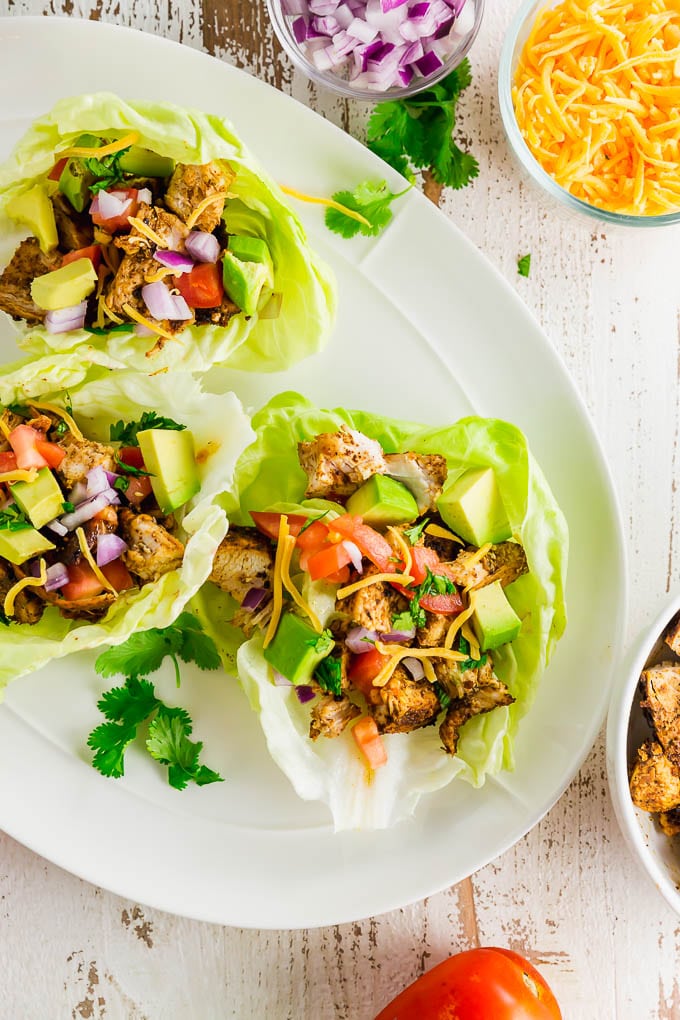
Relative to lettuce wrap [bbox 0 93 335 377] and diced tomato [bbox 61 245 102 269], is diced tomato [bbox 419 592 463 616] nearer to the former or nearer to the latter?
lettuce wrap [bbox 0 93 335 377]

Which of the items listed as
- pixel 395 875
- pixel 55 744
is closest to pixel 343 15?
pixel 55 744

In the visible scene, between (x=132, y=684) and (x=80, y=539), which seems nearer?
(x=80, y=539)

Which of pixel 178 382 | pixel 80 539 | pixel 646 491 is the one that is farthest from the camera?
pixel 646 491

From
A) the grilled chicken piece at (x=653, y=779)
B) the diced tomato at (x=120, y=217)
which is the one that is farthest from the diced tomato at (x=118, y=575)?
the grilled chicken piece at (x=653, y=779)

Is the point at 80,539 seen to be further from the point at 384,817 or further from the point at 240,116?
the point at 240,116

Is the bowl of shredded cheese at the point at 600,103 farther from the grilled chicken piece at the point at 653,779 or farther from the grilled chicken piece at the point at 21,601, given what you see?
the grilled chicken piece at the point at 21,601

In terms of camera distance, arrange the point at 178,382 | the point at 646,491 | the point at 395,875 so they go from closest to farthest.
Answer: the point at 178,382 → the point at 395,875 → the point at 646,491

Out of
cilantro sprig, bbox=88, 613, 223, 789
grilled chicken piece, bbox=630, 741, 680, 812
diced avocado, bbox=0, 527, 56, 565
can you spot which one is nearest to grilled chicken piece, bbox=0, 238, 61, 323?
diced avocado, bbox=0, 527, 56, 565
